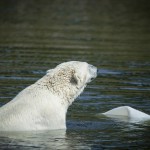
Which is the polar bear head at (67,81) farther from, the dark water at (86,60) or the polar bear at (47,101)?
the dark water at (86,60)

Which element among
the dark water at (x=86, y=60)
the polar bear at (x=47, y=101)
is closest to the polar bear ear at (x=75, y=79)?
the polar bear at (x=47, y=101)

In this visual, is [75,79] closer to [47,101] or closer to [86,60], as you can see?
[47,101]

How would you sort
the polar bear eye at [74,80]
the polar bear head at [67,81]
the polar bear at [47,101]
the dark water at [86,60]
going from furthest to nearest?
the polar bear eye at [74,80]
the polar bear head at [67,81]
the dark water at [86,60]
the polar bear at [47,101]

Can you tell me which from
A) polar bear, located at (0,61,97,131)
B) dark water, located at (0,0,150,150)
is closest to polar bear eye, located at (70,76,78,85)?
polar bear, located at (0,61,97,131)

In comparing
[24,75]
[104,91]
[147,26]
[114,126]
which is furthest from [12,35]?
[114,126]

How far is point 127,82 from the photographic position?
20.0m

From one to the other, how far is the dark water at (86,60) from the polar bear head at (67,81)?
0.74 meters

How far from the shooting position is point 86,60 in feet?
77.4

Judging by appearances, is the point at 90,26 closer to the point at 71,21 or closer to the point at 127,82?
the point at 71,21

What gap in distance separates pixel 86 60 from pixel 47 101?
10196 millimetres

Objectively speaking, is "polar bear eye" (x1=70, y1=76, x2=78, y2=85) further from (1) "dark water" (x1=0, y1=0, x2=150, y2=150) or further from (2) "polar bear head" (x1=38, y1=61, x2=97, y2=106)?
(1) "dark water" (x1=0, y1=0, x2=150, y2=150)

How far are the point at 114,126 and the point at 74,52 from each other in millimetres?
10989

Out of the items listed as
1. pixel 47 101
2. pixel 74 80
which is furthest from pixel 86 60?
pixel 47 101

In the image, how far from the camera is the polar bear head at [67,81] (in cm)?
1371
